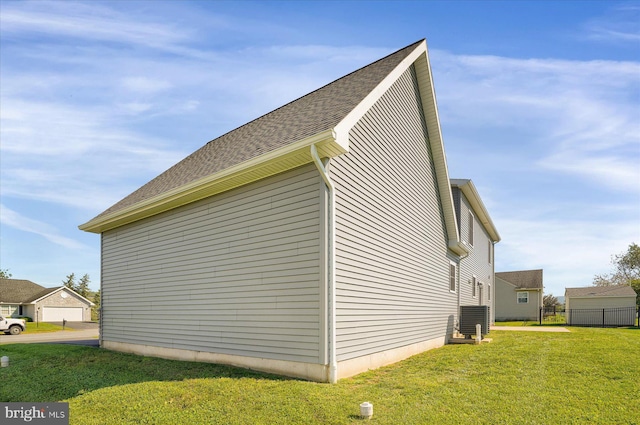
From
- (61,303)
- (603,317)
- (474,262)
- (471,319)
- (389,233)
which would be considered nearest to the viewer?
(389,233)

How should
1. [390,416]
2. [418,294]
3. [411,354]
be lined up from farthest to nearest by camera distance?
[418,294], [411,354], [390,416]

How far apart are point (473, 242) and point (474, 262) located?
3.44 ft

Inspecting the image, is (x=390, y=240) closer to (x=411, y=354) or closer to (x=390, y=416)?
(x=411, y=354)

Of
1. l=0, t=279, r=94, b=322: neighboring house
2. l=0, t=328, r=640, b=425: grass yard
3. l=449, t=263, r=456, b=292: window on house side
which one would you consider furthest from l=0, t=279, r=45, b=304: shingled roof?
l=449, t=263, r=456, b=292: window on house side

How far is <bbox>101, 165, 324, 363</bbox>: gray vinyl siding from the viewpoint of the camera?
329 inches

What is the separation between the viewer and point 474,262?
2116 cm

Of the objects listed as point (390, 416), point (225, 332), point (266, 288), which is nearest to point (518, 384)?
point (390, 416)

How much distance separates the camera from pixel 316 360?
789 cm

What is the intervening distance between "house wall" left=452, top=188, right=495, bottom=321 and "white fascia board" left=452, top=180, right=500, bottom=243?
201 millimetres

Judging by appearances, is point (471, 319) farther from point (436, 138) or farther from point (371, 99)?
point (371, 99)

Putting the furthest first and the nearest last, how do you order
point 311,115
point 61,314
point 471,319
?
point 61,314
point 471,319
point 311,115

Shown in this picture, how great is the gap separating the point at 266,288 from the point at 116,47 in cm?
777

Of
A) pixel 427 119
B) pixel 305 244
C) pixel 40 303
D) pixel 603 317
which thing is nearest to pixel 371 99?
pixel 305 244

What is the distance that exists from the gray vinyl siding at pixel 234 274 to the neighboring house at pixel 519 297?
101ft
